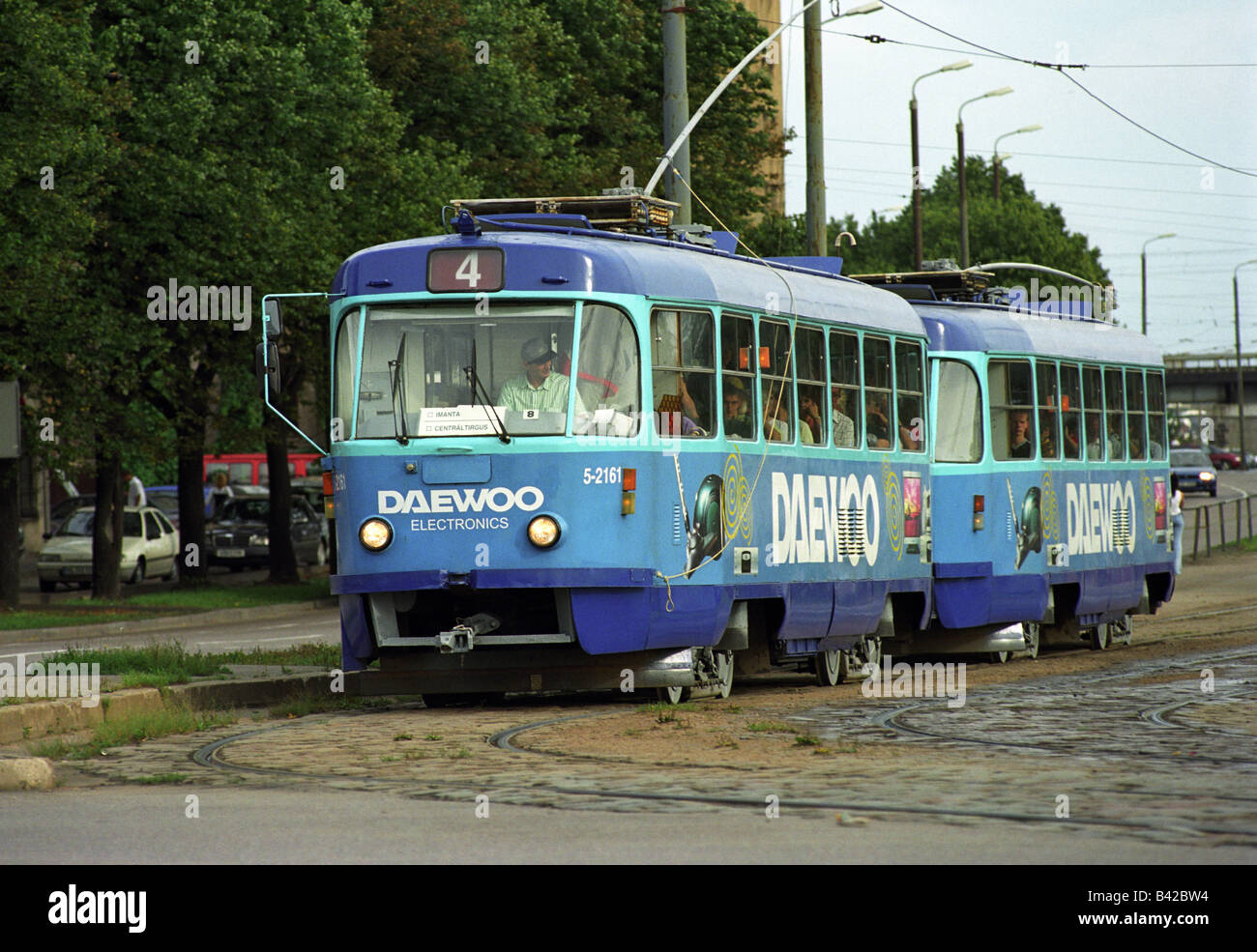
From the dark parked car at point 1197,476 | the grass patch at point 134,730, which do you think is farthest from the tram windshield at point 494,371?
the dark parked car at point 1197,476

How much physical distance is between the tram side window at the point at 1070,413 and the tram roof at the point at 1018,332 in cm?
21

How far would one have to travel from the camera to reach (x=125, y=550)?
139 ft

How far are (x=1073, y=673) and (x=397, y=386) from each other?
278 inches

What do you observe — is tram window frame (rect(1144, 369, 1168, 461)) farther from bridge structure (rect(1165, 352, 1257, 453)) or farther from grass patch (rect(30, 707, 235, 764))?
bridge structure (rect(1165, 352, 1257, 453))

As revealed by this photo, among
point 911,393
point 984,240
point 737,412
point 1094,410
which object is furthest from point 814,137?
point 984,240

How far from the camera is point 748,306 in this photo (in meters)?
15.7

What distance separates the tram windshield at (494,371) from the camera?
46.0 feet

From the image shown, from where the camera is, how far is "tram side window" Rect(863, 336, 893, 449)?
18.0 metres

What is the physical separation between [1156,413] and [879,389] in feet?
26.9

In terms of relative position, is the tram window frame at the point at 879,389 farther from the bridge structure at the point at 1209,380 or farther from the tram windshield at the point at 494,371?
the bridge structure at the point at 1209,380

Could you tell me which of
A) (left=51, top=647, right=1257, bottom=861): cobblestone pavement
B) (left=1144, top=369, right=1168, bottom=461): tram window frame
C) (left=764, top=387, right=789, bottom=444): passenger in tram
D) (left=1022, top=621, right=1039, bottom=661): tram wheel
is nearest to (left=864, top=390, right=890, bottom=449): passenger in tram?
(left=764, top=387, right=789, bottom=444): passenger in tram

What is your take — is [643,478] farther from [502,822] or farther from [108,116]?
[108,116]

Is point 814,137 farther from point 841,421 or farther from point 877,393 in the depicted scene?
point 841,421
